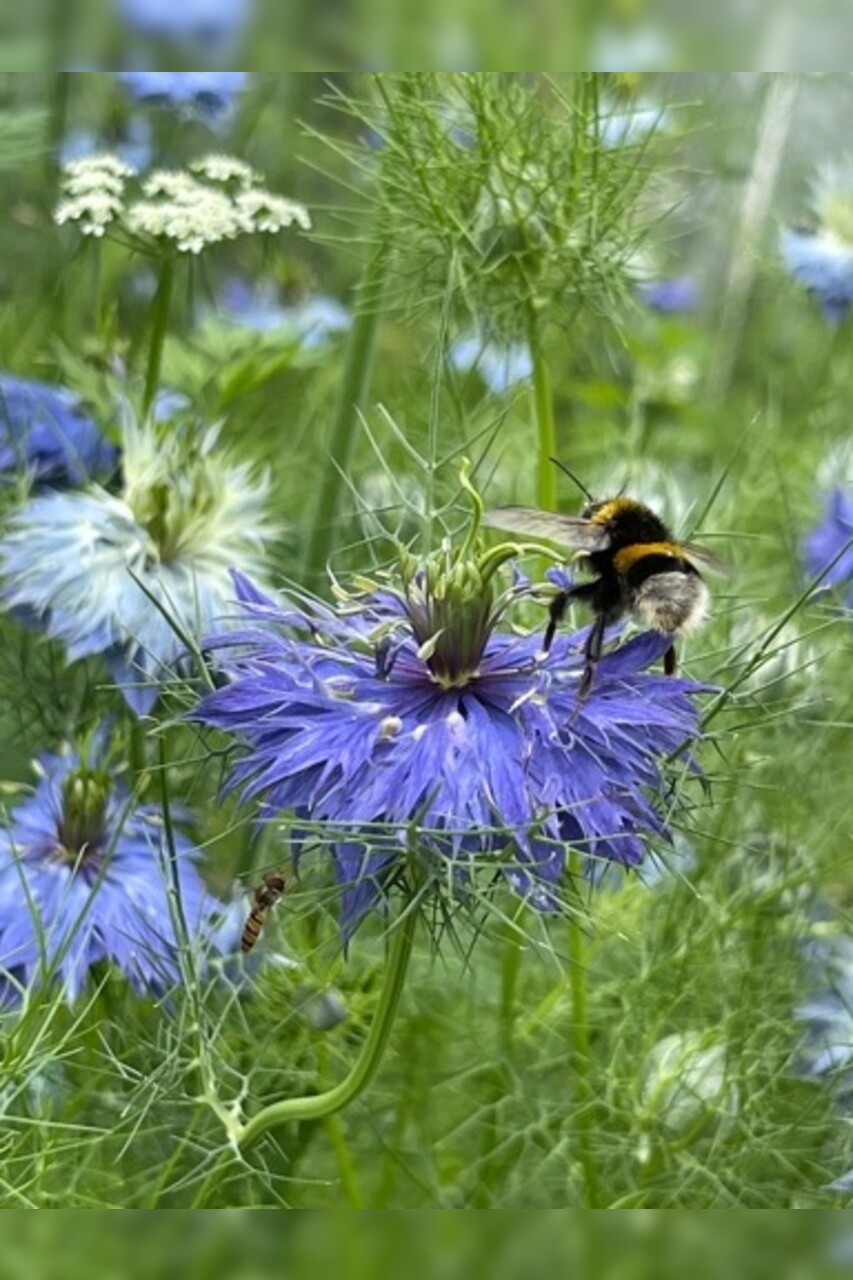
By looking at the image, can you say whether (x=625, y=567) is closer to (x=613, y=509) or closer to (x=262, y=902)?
(x=613, y=509)

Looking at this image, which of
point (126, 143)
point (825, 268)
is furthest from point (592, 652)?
point (825, 268)

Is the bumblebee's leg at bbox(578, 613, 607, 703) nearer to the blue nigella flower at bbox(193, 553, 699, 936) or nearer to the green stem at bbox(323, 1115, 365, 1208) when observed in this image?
the blue nigella flower at bbox(193, 553, 699, 936)

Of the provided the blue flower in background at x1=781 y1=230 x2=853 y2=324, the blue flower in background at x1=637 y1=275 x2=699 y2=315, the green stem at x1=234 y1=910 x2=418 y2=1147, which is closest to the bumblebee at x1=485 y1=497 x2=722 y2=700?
the green stem at x1=234 y1=910 x2=418 y2=1147

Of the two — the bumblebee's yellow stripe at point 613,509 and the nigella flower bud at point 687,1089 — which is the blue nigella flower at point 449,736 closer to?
the bumblebee's yellow stripe at point 613,509

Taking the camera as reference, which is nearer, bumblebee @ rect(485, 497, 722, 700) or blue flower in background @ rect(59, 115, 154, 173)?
bumblebee @ rect(485, 497, 722, 700)

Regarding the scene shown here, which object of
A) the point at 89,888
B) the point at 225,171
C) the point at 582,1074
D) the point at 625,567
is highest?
the point at 225,171
